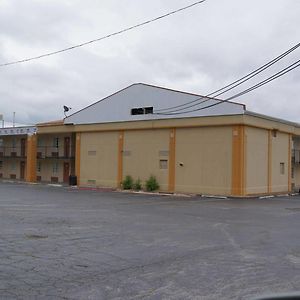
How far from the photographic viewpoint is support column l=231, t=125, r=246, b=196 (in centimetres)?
3375

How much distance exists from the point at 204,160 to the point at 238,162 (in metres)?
2.90

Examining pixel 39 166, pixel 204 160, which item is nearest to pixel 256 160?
pixel 204 160

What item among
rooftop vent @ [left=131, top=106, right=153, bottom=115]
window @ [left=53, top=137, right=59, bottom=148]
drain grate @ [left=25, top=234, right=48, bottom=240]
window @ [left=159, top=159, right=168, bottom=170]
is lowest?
drain grate @ [left=25, top=234, right=48, bottom=240]

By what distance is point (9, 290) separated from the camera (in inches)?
284

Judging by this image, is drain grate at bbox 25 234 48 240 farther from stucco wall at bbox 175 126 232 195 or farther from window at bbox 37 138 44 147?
window at bbox 37 138 44 147

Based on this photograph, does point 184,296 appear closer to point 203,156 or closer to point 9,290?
point 9,290

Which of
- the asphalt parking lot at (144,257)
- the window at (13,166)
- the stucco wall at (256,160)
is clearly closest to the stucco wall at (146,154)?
the stucco wall at (256,160)

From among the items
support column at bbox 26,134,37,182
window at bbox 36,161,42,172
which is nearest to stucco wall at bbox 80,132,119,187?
support column at bbox 26,134,37,182

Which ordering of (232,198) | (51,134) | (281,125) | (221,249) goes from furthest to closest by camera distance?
(51,134)
(281,125)
(232,198)
(221,249)

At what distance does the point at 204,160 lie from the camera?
3588 cm

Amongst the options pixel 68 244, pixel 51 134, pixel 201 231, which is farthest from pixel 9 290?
pixel 51 134

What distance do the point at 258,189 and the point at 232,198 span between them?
4270 millimetres

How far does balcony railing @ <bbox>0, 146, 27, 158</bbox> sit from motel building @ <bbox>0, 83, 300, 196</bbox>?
6.36 metres

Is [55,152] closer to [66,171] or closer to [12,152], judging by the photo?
[66,171]
